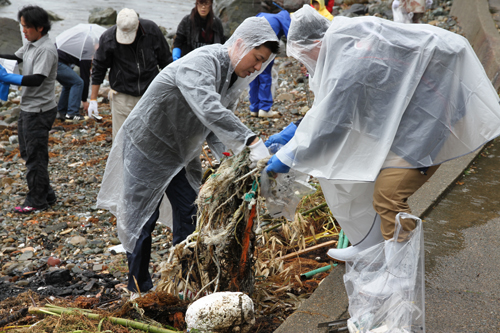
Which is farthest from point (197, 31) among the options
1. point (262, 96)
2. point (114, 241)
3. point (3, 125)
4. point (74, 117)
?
point (3, 125)

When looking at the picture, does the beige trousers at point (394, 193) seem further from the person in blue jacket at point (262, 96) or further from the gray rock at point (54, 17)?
the gray rock at point (54, 17)

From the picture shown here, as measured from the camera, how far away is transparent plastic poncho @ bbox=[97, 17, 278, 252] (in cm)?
259

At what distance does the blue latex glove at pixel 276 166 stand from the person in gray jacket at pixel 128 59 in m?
3.17

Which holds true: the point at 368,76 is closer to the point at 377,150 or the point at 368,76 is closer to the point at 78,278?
the point at 377,150

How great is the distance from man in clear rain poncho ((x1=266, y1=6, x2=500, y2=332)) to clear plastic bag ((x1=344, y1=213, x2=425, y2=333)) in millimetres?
15

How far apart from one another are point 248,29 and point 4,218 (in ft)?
12.6

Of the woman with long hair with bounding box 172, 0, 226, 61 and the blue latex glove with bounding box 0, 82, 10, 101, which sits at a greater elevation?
the woman with long hair with bounding box 172, 0, 226, 61

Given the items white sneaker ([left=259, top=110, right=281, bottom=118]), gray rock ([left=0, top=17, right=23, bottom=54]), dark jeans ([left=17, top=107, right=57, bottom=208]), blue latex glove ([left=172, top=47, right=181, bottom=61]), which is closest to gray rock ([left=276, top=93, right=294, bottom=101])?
white sneaker ([left=259, top=110, right=281, bottom=118])

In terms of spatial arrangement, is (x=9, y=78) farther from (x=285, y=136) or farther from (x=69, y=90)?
(x=69, y=90)

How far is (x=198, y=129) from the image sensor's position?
Result: 297 centimetres

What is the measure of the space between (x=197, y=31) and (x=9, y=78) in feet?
7.68

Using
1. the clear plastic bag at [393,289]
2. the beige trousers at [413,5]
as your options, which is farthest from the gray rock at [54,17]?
the clear plastic bag at [393,289]

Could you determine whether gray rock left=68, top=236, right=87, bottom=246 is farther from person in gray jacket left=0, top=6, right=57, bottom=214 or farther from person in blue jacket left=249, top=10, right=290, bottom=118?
person in blue jacket left=249, top=10, right=290, bottom=118

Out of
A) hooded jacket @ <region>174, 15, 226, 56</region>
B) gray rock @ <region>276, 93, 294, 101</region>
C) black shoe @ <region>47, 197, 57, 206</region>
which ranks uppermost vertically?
hooded jacket @ <region>174, 15, 226, 56</region>
